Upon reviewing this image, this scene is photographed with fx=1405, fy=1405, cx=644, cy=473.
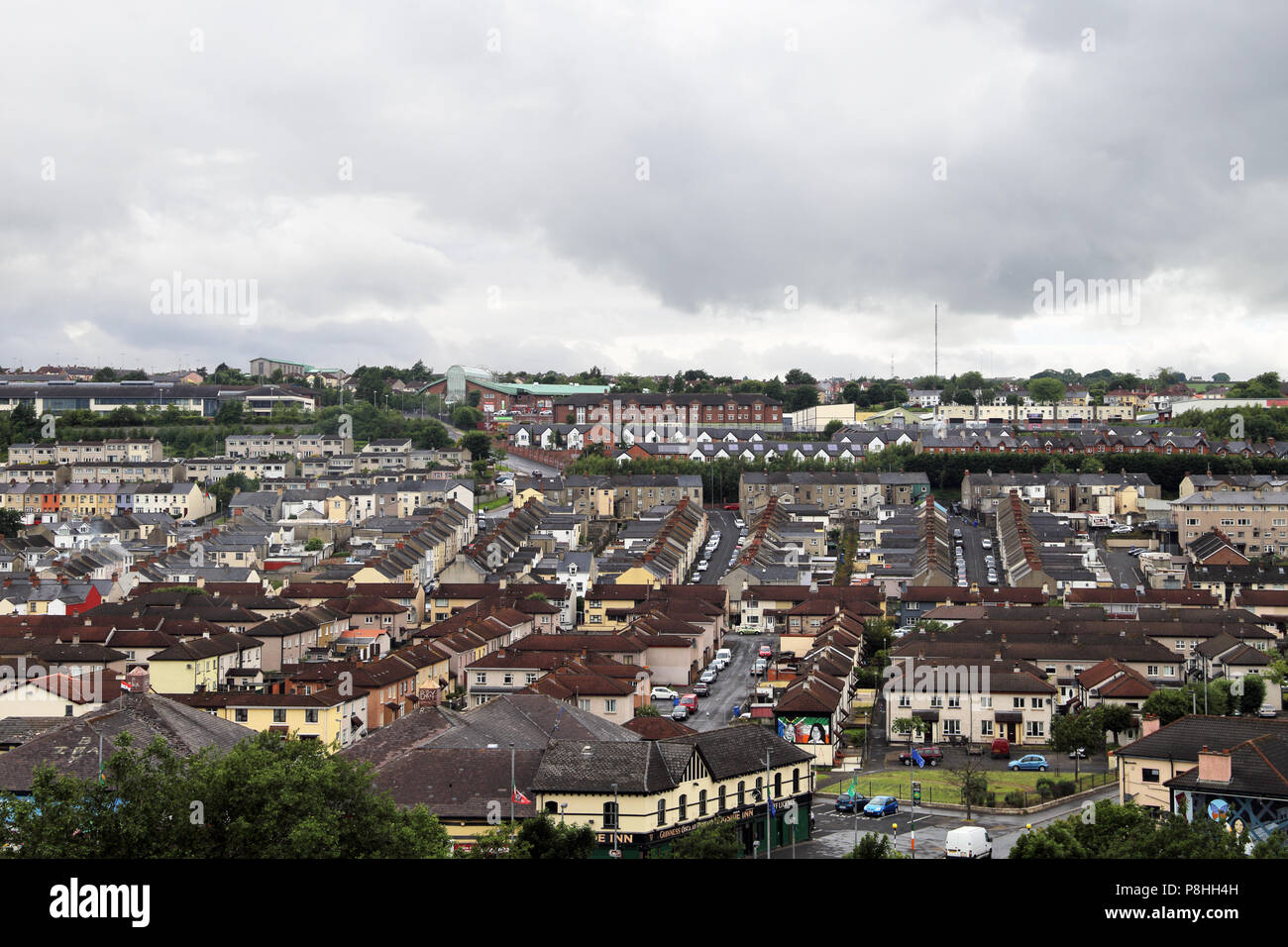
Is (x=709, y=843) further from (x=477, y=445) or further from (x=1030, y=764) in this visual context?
(x=477, y=445)

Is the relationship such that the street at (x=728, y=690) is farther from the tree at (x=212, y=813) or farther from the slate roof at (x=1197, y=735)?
the tree at (x=212, y=813)

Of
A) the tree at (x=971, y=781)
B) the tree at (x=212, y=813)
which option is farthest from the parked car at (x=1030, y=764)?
the tree at (x=212, y=813)

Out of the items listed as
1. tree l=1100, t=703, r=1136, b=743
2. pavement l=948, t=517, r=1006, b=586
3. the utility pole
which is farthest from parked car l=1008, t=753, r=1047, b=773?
pavement l=948, t=517, r=1006, b=586

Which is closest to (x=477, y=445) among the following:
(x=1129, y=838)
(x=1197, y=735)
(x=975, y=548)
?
(x=975, y=548)

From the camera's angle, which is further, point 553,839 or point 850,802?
point 850,802
